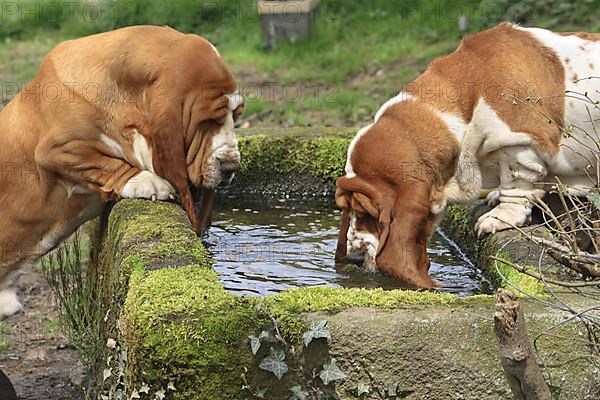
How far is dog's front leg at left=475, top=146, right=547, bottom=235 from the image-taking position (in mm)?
4805

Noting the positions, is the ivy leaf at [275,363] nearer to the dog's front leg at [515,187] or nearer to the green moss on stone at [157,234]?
the green moss on stone at [157,234]

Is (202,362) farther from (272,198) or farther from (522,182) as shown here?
(272,198)

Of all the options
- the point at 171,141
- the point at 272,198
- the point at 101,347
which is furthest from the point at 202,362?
the point at 272,198

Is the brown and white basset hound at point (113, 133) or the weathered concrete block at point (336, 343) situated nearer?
the weathered concrete block at point (336, 343)

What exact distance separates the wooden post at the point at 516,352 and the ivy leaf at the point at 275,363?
674mm

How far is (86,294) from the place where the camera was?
16.0 ft

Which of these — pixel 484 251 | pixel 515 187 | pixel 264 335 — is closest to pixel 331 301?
pixel 264 335

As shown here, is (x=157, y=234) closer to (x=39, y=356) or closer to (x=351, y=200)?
(x=351, y=200)

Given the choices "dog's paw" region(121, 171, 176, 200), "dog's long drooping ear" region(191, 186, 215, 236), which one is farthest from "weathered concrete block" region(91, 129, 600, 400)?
"dog's long drooping ear" region(191, 186, 215, 236)

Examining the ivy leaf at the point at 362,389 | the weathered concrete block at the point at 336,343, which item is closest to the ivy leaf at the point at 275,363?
the weathered concrete block at the point at 336,343

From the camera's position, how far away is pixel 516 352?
2881 mm

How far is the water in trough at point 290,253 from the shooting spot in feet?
14.8

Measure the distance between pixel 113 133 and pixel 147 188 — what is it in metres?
0.32

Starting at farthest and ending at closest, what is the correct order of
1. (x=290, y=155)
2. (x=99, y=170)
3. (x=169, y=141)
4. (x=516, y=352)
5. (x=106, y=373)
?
1. (x=290, y=155)
2. (x=99, y=170)
3. (x=169, y=141)
4. (x=106, y=373)
5. (x=516, y=352)
